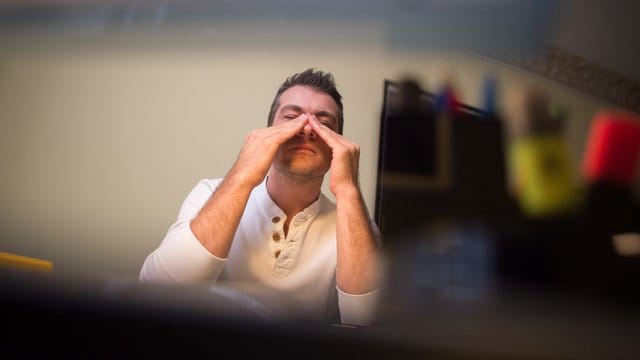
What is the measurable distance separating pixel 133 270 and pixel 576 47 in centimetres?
64

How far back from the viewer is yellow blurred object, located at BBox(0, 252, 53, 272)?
693 mm

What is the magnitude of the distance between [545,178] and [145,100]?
21.4 inches

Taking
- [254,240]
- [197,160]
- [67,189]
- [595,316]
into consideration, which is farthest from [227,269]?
[595,316]

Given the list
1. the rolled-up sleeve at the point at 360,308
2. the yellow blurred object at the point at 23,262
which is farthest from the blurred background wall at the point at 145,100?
the rolled-up sleeve at the point at 360,308

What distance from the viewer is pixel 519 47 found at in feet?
2.13

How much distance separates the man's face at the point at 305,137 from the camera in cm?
66

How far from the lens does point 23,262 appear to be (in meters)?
0.70

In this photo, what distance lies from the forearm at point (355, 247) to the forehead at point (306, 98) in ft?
0.39

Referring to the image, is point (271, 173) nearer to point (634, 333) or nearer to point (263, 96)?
point (263, 96)

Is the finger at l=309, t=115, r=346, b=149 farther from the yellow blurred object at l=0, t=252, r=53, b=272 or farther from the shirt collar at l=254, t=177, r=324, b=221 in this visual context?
the yellow blurred object at l=0, t=252, r=53, b=272

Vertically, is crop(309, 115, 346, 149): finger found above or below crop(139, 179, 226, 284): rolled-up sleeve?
→ above

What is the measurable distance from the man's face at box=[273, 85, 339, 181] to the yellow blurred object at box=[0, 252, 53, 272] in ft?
1.13

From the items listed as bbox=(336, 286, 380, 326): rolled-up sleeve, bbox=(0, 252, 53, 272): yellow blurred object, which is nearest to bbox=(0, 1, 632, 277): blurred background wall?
bbox=(0, 252, 53, 272): yellow blurred object

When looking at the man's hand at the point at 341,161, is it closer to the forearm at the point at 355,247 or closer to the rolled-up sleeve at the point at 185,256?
the forearm at the point at 355,247
